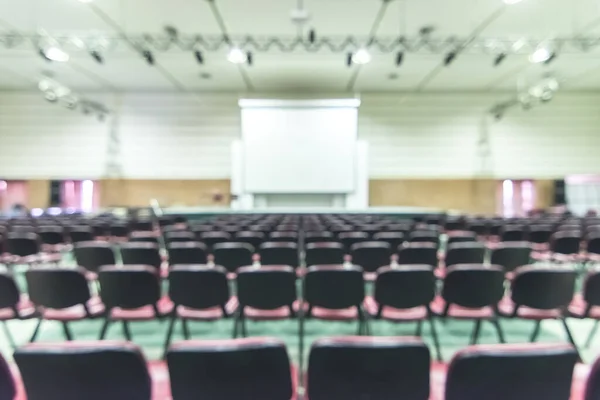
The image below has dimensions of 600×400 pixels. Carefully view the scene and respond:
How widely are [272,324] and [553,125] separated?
629 inches

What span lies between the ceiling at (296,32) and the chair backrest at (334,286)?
6.95 meters

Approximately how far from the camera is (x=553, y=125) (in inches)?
602

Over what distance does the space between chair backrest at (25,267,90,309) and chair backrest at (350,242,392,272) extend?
7.92 feet

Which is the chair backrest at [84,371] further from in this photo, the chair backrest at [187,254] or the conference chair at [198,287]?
the chair backrest at [187,254]

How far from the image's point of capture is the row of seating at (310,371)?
1.26 meters

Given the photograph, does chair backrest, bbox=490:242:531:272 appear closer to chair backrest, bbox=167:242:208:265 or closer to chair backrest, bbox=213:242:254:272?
chair backrest, bbox=213:242:254:272

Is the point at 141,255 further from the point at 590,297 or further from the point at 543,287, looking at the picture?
the point at 590,297

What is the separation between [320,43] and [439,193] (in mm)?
8439

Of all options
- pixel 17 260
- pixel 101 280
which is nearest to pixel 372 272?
pixel 101 280

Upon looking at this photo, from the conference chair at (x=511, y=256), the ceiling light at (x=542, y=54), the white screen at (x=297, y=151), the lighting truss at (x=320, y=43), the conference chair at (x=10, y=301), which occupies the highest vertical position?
the lighting truss at (x=320, y=43)

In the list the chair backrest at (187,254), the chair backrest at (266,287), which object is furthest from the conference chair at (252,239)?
the chair backrest at (266,287)

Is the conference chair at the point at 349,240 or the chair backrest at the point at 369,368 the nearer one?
the chair backrest at the point at 369,368

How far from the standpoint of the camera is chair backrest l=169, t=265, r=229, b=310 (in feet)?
9.07

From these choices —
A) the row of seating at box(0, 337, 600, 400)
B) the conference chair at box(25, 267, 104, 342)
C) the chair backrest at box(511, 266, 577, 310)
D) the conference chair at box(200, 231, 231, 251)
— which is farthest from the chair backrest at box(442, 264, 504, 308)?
the conference chair at box(200, 231, 231, 251)
